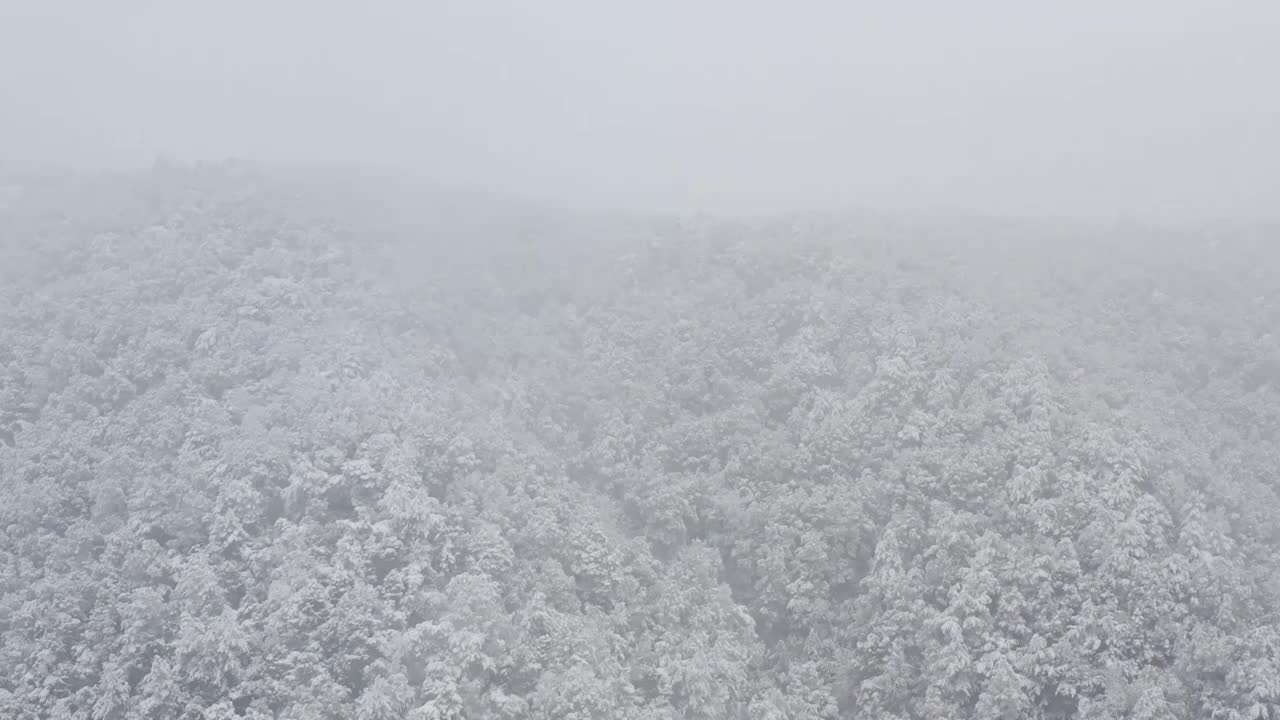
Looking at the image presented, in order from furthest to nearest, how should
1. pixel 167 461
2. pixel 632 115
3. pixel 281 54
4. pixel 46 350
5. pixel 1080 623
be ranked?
pixel 281 54
pixel 632 115
pixel 46 350
pixel 167 461
pixel 1080 623

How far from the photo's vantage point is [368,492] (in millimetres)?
40344

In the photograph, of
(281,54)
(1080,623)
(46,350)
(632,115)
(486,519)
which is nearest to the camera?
(1080,623)

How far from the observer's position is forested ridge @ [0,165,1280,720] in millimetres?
34531

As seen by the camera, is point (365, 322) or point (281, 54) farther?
point (281, 54)

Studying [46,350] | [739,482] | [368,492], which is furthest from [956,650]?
[46,350]

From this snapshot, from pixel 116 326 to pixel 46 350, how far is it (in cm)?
358

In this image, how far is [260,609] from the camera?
36.2m

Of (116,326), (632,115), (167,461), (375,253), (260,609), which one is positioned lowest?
(260,609)

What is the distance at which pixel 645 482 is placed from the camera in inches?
1759

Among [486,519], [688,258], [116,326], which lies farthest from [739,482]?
[116,326]

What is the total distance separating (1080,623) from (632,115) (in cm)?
12568

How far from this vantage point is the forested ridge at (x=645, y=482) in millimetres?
34531

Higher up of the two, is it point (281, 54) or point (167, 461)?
point (281, 54)

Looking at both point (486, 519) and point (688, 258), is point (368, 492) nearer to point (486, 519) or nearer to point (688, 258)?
point (486, 519)
